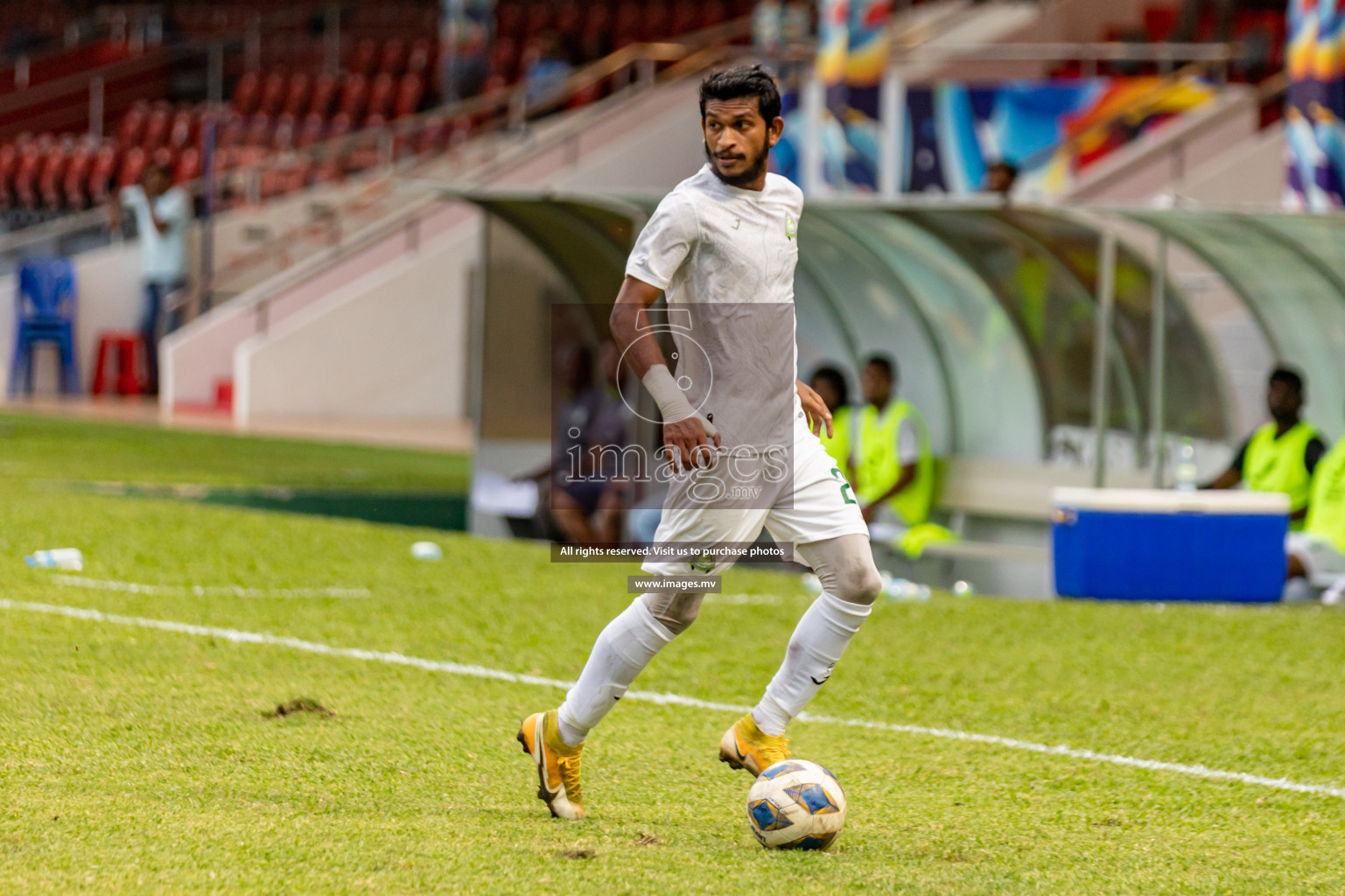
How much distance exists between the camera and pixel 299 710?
605 cm

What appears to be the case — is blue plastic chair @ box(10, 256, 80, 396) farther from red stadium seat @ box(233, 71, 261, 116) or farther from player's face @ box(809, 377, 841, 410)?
player's face @ box(809, 377, 841, 410)

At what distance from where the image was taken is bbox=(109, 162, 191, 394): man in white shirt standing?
831 inches

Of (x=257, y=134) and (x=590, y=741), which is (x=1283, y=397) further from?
(x=257, y=134)

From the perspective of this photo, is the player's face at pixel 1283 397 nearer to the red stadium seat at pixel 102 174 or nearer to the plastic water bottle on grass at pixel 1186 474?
the plastic water bottle on grass at pixel 1186 474

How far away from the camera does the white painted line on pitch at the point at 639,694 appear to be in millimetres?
5691

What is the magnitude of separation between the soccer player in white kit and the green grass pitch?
12.6 inches

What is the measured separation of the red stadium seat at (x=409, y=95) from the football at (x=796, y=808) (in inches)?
875

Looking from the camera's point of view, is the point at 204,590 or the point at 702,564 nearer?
the point at 702,564

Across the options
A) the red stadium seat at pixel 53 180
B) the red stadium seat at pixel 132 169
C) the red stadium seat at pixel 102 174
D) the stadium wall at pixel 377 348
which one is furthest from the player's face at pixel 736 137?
the red stadium seat at pixel 53 180

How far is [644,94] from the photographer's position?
23062mm

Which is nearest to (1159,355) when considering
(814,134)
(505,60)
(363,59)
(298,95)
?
(814,134)

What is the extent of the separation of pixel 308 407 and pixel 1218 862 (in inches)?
692

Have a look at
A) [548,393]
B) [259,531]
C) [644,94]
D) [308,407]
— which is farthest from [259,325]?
[259,531]

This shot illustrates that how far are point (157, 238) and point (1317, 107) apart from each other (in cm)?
1278
